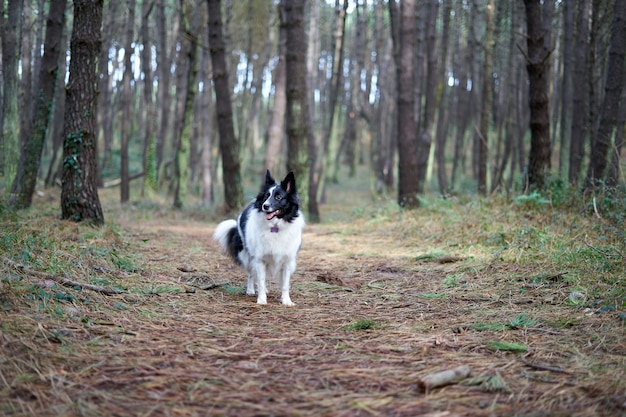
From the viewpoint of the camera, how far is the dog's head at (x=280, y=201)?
5.83m

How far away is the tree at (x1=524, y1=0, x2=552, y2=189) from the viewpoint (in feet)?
34.7

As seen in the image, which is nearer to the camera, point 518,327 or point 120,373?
point 120,373

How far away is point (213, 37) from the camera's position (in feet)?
49.1

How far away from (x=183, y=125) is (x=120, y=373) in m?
15.0

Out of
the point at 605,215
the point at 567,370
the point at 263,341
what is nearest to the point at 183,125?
the point at 605,215

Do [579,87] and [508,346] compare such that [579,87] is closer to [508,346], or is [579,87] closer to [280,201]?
[280,201]

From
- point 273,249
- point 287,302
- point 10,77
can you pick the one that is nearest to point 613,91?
point 273,249

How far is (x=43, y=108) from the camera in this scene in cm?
1096

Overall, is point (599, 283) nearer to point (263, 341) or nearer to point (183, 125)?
point (263, 341)

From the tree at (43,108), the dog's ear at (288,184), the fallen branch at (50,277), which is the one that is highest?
the tree at (43,108)

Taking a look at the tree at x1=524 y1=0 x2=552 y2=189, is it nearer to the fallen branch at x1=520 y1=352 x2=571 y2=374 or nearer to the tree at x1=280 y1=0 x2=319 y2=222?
the tree at x1=280 y1=0 x2=319 y2=222

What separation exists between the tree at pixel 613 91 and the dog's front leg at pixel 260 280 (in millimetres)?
7420

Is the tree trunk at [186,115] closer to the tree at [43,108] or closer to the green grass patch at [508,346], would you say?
the tree at [43,108]

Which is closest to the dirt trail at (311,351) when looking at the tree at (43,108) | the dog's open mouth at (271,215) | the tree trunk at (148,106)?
the dog's open mouth at (271,215)
